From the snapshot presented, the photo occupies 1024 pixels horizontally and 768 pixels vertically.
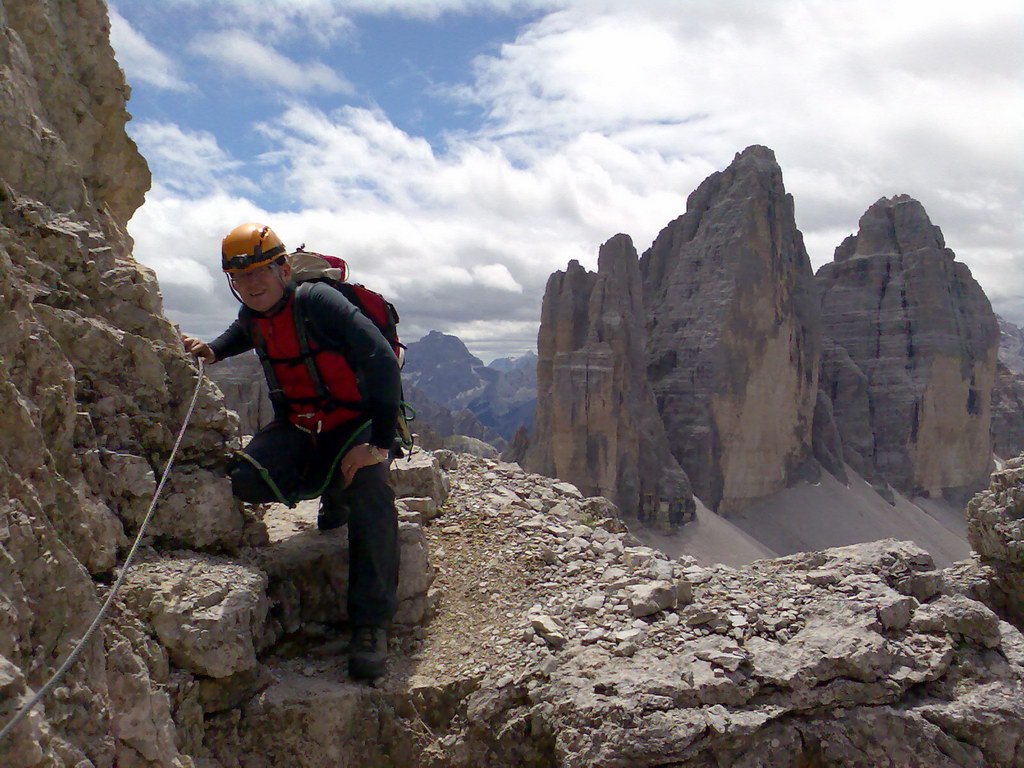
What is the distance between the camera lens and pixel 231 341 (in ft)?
15.8

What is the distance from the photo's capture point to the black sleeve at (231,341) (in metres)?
4.78

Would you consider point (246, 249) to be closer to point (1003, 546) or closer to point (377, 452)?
point (377, 452)

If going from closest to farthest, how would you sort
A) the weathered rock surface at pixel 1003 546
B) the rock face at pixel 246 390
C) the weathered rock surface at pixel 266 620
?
the weathered rock surface at pixel 266 620, the weathered rock surface at pixel 1003 546, the rock face at pixel 246 390

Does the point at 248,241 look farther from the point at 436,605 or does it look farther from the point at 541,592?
the point at 541,592

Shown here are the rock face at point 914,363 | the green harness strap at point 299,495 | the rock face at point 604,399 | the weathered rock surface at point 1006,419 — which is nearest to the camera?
the green harness strap at point 299,495

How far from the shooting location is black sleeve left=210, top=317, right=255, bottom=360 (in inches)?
188

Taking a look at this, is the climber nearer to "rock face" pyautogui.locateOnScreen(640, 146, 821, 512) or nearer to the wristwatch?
the wristwatch

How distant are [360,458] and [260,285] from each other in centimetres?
124

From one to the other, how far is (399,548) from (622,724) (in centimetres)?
180

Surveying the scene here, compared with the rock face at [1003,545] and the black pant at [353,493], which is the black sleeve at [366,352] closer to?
the black pant at [353,493]

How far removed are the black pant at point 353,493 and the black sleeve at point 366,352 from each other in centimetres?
36

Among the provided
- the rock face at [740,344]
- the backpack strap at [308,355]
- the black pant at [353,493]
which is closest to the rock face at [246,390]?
the rock face at [740,344]

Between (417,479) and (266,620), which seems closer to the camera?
(266,620)

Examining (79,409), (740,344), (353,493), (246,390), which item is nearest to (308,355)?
(353,493)
